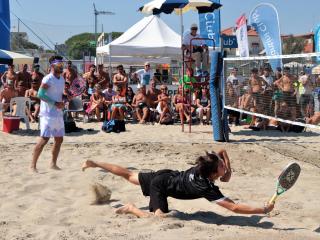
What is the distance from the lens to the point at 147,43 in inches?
720

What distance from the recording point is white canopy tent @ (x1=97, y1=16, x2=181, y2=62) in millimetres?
17639

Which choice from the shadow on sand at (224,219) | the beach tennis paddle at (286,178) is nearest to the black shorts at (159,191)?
the shadow on sand at (224,219)

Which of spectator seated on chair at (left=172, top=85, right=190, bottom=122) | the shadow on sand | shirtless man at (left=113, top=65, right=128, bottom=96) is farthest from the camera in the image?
shirtless man at (left=113, top=65, right=128, bottom=96)

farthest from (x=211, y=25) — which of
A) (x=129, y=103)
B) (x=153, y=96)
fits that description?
(x=129, y=103)

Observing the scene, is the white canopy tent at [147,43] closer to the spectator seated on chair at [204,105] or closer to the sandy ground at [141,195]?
the spectator seated on chair at [204,105]

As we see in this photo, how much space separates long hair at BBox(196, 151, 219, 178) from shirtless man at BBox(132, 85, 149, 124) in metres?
9.50

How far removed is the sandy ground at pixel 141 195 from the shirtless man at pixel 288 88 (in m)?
0.78

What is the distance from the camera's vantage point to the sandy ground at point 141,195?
4.55 metres

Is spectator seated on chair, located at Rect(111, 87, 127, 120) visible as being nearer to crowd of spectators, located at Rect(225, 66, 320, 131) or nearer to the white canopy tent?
crowd of spectators, located at Rect(225, 66, 320, 131)

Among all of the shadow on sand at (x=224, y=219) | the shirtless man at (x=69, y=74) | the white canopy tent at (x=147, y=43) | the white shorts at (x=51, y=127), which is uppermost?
the white canopy tent at (x=147, y=43)

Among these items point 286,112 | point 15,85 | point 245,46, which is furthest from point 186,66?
point 15,85

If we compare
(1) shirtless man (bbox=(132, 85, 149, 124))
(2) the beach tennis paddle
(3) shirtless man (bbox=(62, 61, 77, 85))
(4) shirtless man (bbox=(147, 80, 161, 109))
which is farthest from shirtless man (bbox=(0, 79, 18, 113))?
(2) the beach tennis paddle

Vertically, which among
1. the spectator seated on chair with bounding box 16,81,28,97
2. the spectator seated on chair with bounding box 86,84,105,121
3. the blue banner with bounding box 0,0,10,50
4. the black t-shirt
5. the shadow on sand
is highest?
the blue banner with bounding box 0,0,10,50

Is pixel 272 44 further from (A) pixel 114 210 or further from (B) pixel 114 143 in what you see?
(A) pixel 114 210
